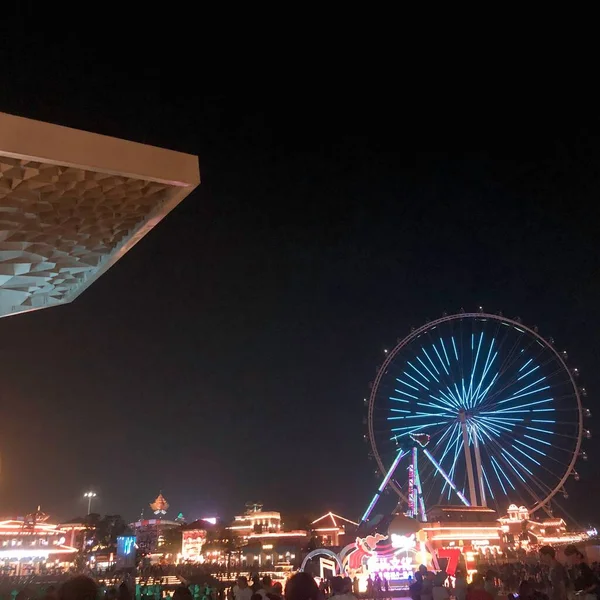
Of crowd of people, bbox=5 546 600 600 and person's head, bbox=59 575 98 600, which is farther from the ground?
person's head, bbox=59 575 98 600

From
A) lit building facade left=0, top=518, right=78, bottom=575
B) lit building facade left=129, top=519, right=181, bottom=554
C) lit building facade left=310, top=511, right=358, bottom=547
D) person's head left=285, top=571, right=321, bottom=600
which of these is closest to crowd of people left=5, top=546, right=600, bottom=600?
person's head left=285, top=571, right=321, bottom=600

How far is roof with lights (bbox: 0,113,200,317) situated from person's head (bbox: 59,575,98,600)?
19.3 feet

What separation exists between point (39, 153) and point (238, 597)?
22.9 feet

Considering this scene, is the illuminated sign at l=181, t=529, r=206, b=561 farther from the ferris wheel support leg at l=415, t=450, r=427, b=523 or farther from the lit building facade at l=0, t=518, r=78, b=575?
the ferris wheel support leg at l=415, t=450, r=427, b=523

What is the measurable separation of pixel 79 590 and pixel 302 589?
1278 mm

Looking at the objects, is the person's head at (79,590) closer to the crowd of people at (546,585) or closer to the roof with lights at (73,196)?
the crowd of people at (546,585)

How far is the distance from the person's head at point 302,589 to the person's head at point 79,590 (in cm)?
111

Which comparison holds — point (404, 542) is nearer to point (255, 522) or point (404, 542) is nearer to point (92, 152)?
point (92, 152)

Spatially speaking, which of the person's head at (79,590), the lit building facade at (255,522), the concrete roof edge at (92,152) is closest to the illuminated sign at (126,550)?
the concrete roof edge at (92,152)

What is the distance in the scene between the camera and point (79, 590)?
287 centimetres

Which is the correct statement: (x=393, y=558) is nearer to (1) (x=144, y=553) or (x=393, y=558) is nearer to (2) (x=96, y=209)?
(2) (x=96, y=209)

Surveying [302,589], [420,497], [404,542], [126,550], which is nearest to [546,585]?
[404,542]

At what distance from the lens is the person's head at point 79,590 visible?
9.35 ft

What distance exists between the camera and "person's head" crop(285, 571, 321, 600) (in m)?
3.40
